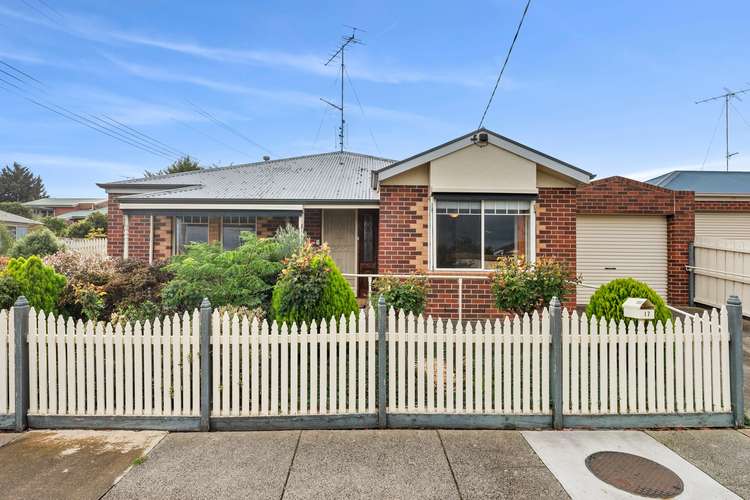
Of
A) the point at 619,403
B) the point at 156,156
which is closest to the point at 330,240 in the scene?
the point at 619,403

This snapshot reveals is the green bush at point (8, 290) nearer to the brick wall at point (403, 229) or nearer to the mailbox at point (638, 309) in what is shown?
the brick wall at point (403, 229)

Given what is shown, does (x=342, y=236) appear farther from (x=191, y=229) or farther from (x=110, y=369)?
(x=110, y=369)

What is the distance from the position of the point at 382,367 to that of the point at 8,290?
5.35 m

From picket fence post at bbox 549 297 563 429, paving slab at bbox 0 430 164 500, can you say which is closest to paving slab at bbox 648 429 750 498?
picket fence post at bbox 549 297 563 429

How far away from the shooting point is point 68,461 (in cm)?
338

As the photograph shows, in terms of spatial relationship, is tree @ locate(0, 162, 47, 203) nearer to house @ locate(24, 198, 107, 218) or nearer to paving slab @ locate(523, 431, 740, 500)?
house @ locate(24, 198, 107, 218)

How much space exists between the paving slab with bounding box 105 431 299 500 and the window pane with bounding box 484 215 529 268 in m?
5.96

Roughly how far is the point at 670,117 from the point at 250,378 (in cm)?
1876

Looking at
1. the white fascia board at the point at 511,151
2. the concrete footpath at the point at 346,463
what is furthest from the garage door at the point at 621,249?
the concrete footpath at the point at 346,463

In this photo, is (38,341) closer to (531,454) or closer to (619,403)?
(531,454)

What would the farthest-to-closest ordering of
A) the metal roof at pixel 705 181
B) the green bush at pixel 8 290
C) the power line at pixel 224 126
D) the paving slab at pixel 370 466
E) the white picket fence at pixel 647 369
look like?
1. the power line at pixel 224 126
2. the metal roof at pixel 705 181
3. the green bush at pixel 8 290
4. the white picket fence at pixel 647 369
5. the paving slab at pixel 370 466

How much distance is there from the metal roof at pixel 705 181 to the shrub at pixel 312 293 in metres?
13.0

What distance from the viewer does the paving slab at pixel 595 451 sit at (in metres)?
2.96

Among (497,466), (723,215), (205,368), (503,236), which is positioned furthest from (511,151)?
(723,215)
